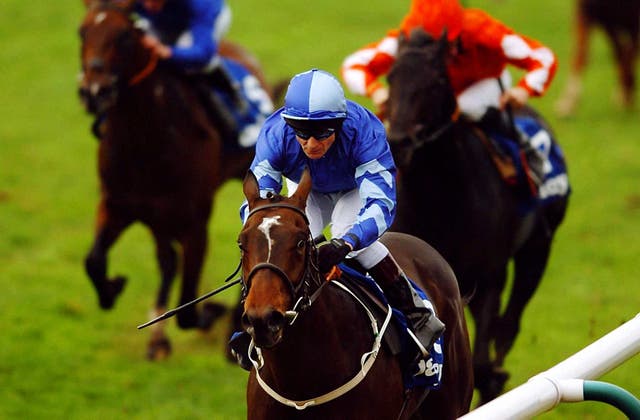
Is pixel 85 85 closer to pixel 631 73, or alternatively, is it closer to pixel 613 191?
pixel 613 191

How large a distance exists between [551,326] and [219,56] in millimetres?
2927

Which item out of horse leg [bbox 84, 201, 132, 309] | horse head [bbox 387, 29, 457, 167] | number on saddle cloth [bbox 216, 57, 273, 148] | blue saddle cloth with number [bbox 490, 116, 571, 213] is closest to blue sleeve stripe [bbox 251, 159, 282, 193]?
horse head [bbox 387, 29, 457, 167]

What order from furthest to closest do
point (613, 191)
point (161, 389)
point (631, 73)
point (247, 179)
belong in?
point (631, 73) → point (613, 191) → point (161, 389) → point (247, 179)

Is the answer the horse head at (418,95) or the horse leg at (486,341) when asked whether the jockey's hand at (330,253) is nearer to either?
the horse head at (418,95)

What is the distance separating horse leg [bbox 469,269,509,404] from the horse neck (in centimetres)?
205

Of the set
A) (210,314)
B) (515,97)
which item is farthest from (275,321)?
(210,314)

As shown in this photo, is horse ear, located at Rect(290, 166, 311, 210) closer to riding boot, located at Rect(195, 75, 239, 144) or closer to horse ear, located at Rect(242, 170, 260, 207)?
horse ear, located at Rect(242, 170, 260, 207)

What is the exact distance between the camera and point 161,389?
23.0ft

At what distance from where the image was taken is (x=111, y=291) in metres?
7.12

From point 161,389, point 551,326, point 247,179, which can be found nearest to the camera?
point 247,179

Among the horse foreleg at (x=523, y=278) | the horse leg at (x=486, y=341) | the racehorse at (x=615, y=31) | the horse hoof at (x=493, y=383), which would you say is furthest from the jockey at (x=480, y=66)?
the racehorse at (x=615, y=31)

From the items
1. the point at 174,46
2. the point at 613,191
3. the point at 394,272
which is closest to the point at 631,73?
the point at 613,191

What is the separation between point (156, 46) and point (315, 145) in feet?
11.7

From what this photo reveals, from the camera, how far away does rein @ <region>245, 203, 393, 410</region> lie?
136 inches
